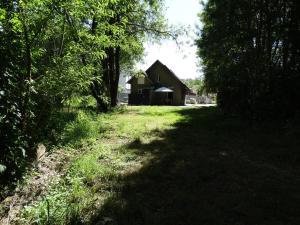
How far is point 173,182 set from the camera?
5824 millimetres

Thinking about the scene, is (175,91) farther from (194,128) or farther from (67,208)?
(67,208)

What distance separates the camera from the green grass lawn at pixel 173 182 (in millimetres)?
4434

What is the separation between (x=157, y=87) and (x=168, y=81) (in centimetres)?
168

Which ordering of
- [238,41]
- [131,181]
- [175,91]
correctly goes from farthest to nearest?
[175,91]
[238,41]
[131,181]

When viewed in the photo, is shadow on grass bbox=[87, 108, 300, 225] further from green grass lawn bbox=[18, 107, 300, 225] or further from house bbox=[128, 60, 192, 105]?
house bbox=[128, 60, 192, 105]

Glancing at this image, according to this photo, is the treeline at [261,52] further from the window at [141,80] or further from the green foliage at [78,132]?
the window at [141,80]

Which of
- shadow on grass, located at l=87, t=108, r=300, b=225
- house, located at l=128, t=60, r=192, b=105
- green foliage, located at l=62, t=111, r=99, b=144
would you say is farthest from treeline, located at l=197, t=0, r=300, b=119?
house, located at l=128, t=60, r=192, b=105

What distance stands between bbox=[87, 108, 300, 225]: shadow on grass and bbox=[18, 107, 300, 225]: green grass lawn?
0.01m

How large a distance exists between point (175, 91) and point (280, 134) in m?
30.4

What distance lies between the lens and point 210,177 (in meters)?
6.03

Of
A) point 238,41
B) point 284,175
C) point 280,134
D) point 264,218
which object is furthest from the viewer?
point 238,41

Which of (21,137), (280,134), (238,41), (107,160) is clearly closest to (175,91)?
(238,41)

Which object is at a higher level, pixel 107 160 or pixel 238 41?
pixel 238 41

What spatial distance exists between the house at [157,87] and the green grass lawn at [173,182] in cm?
2967
